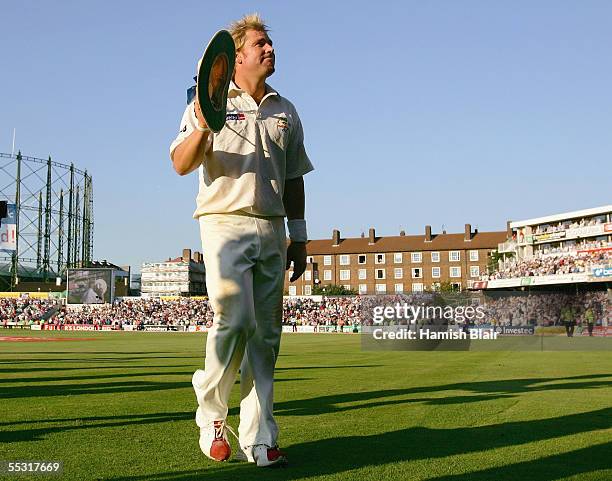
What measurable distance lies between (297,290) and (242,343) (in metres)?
131

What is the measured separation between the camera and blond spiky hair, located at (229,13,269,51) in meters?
4.79

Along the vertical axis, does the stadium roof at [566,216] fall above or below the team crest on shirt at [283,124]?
above

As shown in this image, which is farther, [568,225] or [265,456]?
[568,225]

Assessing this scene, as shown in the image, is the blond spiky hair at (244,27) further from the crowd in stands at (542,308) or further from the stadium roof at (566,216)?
the stadium roof at (566,216)

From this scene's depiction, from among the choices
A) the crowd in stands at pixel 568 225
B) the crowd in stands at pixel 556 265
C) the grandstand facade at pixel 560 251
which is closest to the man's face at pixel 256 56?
the grandstand facade at pixel 560 251

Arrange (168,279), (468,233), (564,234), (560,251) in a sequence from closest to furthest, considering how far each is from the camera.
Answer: (560,251), (564,234), (468,233), (168,279)

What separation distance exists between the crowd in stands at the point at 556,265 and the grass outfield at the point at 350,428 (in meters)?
53.9

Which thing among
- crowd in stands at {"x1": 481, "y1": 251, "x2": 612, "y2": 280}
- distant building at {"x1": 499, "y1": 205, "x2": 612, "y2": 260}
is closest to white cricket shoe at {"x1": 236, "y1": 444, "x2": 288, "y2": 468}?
crowd in stands at {"x1": 481, "y1": 251, "x2": 612, "y2": 280}

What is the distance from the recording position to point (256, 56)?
15.6 feet

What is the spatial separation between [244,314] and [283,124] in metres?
1.29

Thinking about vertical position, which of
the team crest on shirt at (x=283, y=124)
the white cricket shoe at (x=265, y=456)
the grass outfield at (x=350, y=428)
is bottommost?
the grass outfield at (x=350, y=428)

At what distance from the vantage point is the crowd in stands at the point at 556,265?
62.2 m

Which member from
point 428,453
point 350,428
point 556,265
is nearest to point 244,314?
point 428,453

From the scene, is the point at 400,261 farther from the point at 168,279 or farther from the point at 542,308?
the point at 542,308
